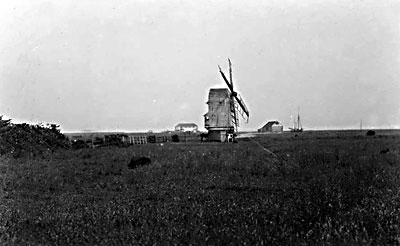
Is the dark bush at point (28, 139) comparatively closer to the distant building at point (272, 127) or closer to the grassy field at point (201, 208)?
the grassy field at point (201, 208)

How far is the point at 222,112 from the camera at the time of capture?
61.1m

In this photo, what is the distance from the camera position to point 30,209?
429 inches

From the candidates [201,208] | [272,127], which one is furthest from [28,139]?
[272,127]

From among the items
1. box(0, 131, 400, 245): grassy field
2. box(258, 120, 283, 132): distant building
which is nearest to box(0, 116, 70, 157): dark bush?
box(0, 131, 400, 245): grassy field

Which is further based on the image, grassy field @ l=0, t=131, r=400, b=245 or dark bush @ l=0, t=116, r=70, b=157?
dark bush @ l=0, t=116, r=70, b=157

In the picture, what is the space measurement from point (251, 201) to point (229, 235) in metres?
3.76

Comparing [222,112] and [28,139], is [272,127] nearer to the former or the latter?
[222,112]

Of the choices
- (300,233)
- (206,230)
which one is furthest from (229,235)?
(300,233)

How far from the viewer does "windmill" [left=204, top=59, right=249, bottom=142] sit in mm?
60756

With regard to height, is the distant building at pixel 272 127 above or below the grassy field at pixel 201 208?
above

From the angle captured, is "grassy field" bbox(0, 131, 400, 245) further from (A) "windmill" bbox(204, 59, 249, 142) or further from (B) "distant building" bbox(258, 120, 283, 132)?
(B) "distant building" bbox(258, 120, 283, 132)

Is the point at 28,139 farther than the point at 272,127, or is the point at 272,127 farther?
the point at 272,127

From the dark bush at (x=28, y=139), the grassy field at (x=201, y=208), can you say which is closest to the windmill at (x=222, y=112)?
the dark bush at (x=28, y=139)

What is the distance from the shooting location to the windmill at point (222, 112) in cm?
6076
